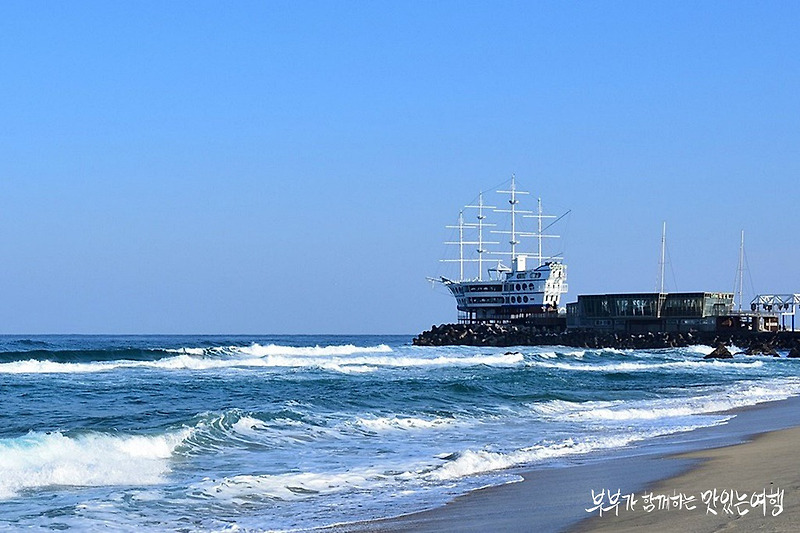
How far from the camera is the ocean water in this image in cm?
1031

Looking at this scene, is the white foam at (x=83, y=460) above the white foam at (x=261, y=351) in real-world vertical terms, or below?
above

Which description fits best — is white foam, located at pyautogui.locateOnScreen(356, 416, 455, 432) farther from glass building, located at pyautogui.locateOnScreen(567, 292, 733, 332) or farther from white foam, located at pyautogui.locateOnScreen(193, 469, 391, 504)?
glass building, located at pyautogui.locateOnScreen(567, 292, 733, 332)

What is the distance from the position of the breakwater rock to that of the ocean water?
4000cm

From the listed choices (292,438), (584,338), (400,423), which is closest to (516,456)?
(292,438)

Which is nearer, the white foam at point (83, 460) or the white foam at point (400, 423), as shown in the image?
the white foam at point (83, 460)

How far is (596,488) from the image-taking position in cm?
1040

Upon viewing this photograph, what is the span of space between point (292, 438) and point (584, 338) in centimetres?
Answer: 6240

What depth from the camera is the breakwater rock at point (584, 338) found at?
238 ft

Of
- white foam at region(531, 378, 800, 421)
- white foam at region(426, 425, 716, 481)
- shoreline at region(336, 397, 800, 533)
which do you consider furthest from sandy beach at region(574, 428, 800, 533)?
white foam at region(531, 378, 800, 421)

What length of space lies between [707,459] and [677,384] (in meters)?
21.3

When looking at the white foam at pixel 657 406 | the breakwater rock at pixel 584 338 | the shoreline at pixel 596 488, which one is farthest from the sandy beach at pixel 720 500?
the breakwater rock at pixel 584 338

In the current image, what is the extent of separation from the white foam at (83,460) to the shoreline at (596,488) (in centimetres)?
452

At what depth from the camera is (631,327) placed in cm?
8006

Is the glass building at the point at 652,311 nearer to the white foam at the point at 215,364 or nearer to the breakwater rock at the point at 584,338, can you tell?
the breakwater rock at the point at 584,338
